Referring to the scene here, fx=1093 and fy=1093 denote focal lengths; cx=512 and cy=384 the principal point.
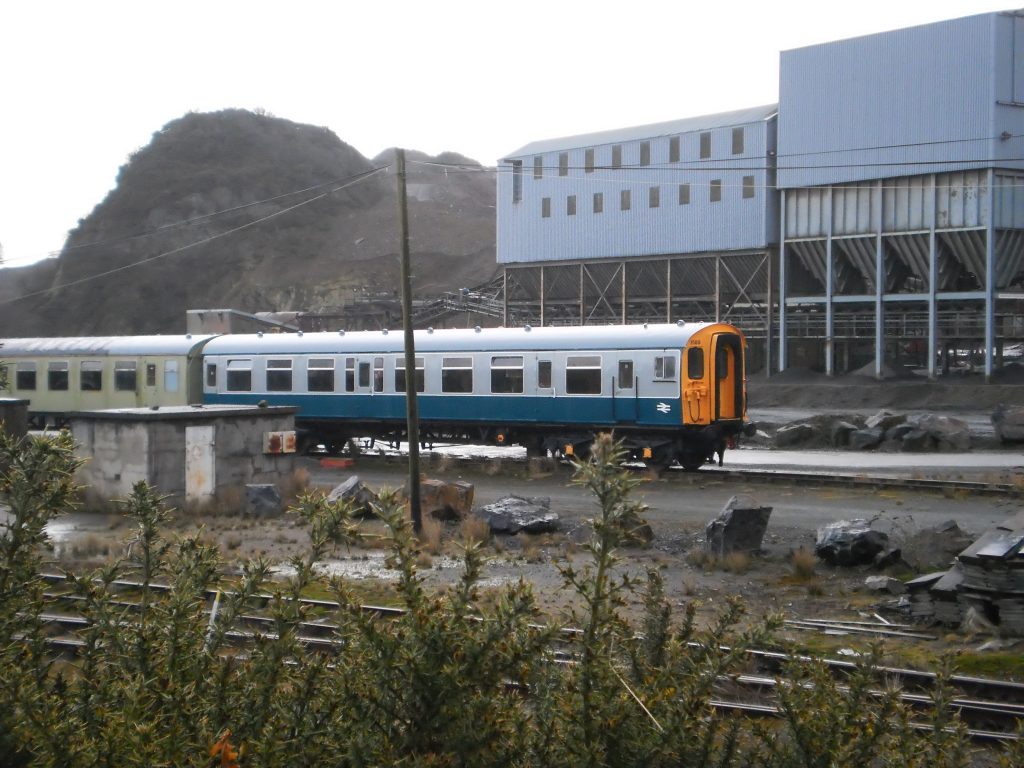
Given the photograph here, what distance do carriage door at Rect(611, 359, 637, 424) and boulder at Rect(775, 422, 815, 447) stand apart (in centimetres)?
983

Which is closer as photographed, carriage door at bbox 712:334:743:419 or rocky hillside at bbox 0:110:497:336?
carriage door at bbox 712:334:743:419

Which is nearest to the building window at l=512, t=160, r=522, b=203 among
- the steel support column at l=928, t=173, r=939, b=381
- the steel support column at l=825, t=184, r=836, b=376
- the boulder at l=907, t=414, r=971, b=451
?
the steel support column at l=825, t=184, r=836, b=376

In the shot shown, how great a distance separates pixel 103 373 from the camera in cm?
3547

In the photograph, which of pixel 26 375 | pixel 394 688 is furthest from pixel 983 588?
pixel 26 375

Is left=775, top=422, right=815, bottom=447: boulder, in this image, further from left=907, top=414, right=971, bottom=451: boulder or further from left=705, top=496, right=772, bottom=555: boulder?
left=705, top=496, right=772, bottom=555: boulder

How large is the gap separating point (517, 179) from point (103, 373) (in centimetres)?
2626

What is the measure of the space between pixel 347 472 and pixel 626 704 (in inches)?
989

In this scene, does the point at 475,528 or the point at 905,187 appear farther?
the point at 905,187

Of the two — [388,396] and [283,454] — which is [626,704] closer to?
[283,454]

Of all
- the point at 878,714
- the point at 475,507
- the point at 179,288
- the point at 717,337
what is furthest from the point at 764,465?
the point at 179,288

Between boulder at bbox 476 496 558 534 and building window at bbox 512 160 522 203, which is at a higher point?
building window at bbox 512 160 522 203

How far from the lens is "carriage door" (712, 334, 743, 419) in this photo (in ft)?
82.7

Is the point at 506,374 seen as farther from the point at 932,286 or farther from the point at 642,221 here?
the point at 642,221

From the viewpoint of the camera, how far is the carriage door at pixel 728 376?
82.7 ft
